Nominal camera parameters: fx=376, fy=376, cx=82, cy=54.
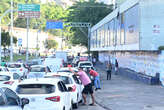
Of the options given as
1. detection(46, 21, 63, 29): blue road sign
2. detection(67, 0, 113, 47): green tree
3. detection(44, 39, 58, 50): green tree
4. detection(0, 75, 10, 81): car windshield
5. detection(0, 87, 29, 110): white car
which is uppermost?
detection(67, 0, 113, 47): green tree

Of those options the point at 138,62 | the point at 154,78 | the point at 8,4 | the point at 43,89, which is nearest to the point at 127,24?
the point at 138,62

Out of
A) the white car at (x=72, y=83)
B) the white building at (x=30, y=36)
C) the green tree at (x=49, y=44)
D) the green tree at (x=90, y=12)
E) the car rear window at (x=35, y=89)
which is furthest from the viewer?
the green tree at (x=49, y=44)

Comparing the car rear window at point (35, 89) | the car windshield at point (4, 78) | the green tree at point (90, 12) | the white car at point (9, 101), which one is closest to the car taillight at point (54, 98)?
the car rear window at point (35, 89)

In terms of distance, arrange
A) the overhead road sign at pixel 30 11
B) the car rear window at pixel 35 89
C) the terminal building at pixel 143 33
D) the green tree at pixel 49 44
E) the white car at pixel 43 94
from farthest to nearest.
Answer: the green tree at pixel 49 44 → the overhead road sign at pixel 30 11 → the terminal building at pixel 143 33 → the car rear window at pixel 35 89 → the white car at pixel 43 94

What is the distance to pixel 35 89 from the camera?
10953 mm

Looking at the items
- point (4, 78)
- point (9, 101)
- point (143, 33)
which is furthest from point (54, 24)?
point (9, 101)

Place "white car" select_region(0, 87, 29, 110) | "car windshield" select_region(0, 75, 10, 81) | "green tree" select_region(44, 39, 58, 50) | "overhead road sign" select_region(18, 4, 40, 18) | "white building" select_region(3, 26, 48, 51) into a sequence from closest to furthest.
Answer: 1. "white car" select_region(0, 87, 29, 110)
2. "car windshield" select_region(0, 75, 10, 81)
3. "overhead road sign" select_region(18, 4, 40, 18)
4. "white building" select_region(3, 26, 48, 51)
5. "green tree" select_region(44, 39, 58, 50)

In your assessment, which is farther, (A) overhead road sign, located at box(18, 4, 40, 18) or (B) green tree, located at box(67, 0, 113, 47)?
(B) green tree, located at box(67, 0, 113, 47)

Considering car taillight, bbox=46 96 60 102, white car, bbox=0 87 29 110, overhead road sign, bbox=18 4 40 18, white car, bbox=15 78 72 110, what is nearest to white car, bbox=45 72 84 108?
white car, bbox=15 78 72 110

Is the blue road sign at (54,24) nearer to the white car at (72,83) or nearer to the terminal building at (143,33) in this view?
the terminal building at (143,33)

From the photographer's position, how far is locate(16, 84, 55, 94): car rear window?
1088cm

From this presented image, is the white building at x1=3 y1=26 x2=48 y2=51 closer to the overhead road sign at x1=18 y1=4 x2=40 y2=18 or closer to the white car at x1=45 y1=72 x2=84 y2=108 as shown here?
the overhead road sign at x1=18 y1=4 x2=40 y2=18

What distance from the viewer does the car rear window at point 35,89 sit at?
1088 centimetres

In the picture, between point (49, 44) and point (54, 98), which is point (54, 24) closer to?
point (54, 98)
